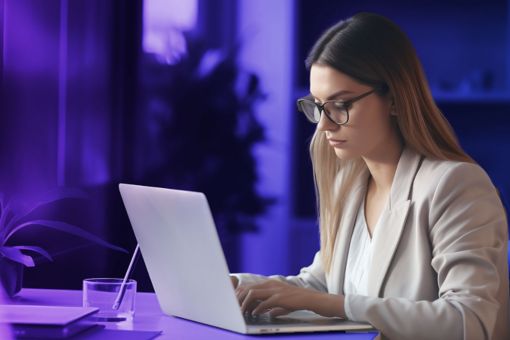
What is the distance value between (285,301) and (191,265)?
0.66 ft

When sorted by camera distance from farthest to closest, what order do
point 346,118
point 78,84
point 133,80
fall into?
point 133,80, point 78,84, point 346,118

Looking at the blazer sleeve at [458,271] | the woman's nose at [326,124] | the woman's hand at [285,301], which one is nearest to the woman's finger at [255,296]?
the woman's hand at [285,301]

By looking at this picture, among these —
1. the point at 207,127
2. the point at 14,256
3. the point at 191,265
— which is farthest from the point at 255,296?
the point at 207,127

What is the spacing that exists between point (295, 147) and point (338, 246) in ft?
6.09

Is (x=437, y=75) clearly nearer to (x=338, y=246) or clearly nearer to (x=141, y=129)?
(x=141, y=129)

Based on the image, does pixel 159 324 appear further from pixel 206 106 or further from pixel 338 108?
pixel 206 106

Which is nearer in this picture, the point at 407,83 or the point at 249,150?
the point at 407,83

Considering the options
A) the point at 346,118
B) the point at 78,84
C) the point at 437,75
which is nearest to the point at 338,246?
the point at 346,118

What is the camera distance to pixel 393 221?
6.39 feet

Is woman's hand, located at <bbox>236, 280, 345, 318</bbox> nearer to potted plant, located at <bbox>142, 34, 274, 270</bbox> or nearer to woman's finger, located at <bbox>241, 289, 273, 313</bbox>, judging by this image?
woman's finger, located at <bbox>241, 289, 273, 313</bbox>

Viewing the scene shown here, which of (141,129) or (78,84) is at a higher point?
(78,84)

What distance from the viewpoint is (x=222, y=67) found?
379 cm

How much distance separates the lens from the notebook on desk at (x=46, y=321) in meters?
1.46

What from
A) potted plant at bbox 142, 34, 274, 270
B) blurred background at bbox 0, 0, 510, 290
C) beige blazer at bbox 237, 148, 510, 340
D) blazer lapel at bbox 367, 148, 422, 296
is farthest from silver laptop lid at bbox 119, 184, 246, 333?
potted plant at bbox 142, 34, 274, 270
